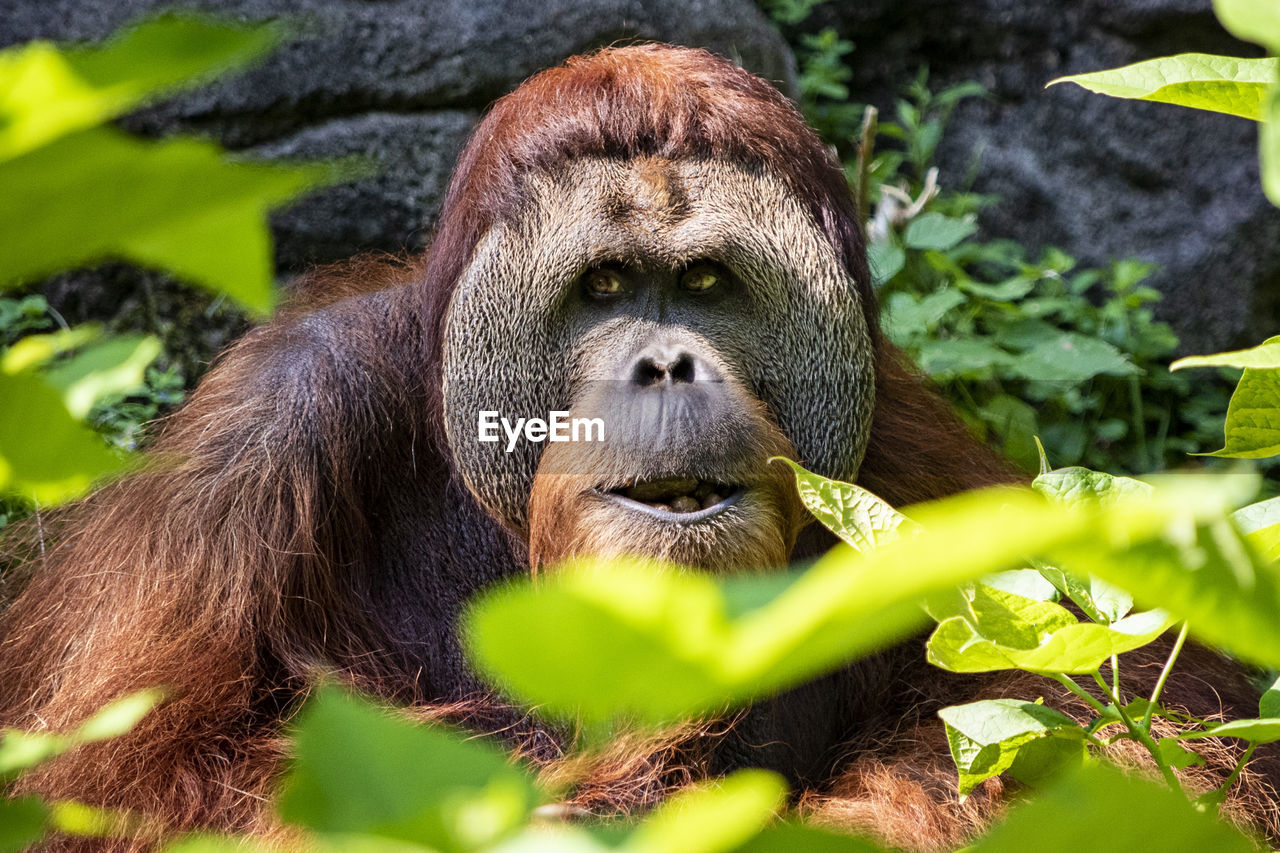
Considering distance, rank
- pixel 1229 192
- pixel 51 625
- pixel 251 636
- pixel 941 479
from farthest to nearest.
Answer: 1. pixel 1229 192
2. pixel 941 479
3. pixel 51 625
4. pixel 251 636

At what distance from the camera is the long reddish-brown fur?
1.89 m

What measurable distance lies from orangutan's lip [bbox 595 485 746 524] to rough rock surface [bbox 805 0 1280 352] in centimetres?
307

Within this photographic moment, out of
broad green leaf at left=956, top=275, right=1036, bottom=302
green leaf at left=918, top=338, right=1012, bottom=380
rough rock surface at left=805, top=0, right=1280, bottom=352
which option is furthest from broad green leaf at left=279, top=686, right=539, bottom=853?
rough rock surface at left=805, top=0, right=1280, bottom=352

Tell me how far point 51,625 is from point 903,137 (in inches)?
132

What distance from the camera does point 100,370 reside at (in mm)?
541

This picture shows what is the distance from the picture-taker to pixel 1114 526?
34 centimetres

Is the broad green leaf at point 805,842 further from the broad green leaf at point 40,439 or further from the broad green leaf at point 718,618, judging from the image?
the broad green leaf at point 40,439

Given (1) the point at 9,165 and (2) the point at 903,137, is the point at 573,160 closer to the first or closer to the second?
(1) the point at 9,165

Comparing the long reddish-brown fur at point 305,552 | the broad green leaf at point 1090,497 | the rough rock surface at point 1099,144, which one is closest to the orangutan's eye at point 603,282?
the long reddish-brown fur at point 305,552

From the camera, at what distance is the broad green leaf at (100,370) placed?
542 millimetres

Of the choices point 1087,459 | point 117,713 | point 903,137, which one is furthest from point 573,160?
point 903,137

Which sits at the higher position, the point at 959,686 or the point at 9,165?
the point at 9,165

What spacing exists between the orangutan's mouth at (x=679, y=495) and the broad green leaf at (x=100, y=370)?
1215 millimetres

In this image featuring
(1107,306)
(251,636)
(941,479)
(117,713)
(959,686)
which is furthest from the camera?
(1107,306)
